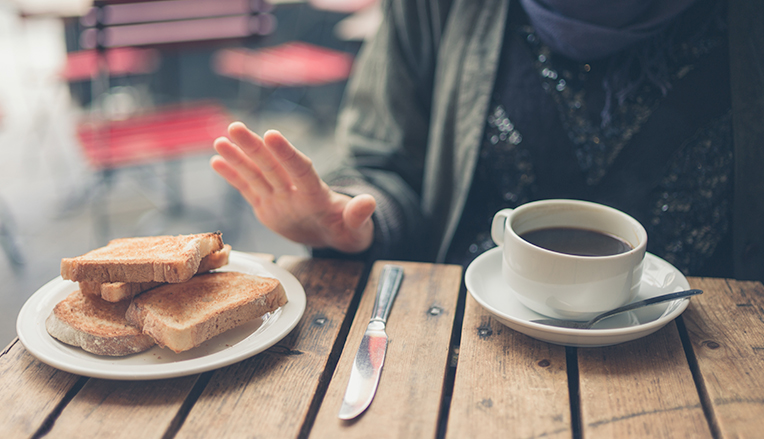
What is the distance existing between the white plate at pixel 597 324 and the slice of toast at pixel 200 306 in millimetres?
257

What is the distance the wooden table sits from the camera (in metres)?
0.55

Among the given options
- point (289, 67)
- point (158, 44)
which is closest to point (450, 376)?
point (158, 44)

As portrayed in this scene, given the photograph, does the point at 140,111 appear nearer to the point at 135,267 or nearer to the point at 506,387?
the point at 135,267

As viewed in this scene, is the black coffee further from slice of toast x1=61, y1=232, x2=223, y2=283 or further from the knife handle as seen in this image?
slice of toast x1=61, y1=232, x2=223, y2=283

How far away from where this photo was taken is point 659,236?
3.27ft

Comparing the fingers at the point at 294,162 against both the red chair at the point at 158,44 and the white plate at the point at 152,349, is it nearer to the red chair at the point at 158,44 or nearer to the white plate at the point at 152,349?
the white plate at the point at 152,349

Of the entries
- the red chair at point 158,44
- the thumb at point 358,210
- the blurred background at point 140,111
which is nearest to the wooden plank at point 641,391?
the thumb at point 358,210

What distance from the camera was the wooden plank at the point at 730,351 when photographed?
1.82ft

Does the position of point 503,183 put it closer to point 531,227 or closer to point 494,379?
point 531,227

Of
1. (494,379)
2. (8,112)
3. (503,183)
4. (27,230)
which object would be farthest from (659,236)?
(8,112)

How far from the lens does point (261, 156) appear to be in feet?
2.55

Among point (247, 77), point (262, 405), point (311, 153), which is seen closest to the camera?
point (262, 405)

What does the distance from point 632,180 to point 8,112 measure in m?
4.32

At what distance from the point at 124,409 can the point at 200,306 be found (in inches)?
5.6
